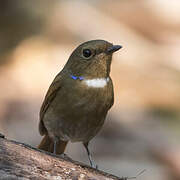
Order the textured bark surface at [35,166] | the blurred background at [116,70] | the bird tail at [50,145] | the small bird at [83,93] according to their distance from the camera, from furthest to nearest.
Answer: the blurred background at [116,70] < the bird tail at [50,145] < the small bird at [83,93] < the textured bark surface at [35,166]

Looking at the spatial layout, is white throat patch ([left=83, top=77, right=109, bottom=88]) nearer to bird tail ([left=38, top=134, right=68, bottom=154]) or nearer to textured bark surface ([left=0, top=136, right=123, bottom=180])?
textured bark surface ([left=0, top=136, right=123, bottom=180])

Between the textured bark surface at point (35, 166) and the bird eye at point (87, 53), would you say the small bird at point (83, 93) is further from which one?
the textured bark surface at point (35, 166)

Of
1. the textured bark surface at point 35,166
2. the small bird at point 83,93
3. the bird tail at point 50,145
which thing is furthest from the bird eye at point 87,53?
the bird tail at point 50,145

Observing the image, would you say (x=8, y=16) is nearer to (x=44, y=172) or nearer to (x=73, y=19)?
(x=73, y=19)

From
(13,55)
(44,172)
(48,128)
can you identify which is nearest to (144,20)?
(13,55)

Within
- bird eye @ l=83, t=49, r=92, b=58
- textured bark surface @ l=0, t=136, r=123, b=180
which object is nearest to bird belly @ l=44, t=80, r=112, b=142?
bird eye @ l=83, t=49, r=92, b=58

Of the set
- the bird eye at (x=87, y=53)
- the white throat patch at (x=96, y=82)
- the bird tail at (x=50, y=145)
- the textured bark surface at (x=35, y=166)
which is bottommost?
the bird tail at (x=50, y=145)

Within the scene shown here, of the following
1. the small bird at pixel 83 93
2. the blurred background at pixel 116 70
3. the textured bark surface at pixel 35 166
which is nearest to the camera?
the textured bark surface at pixel 35 166

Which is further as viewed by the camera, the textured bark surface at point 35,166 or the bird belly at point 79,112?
the bird belly at point 79,112
